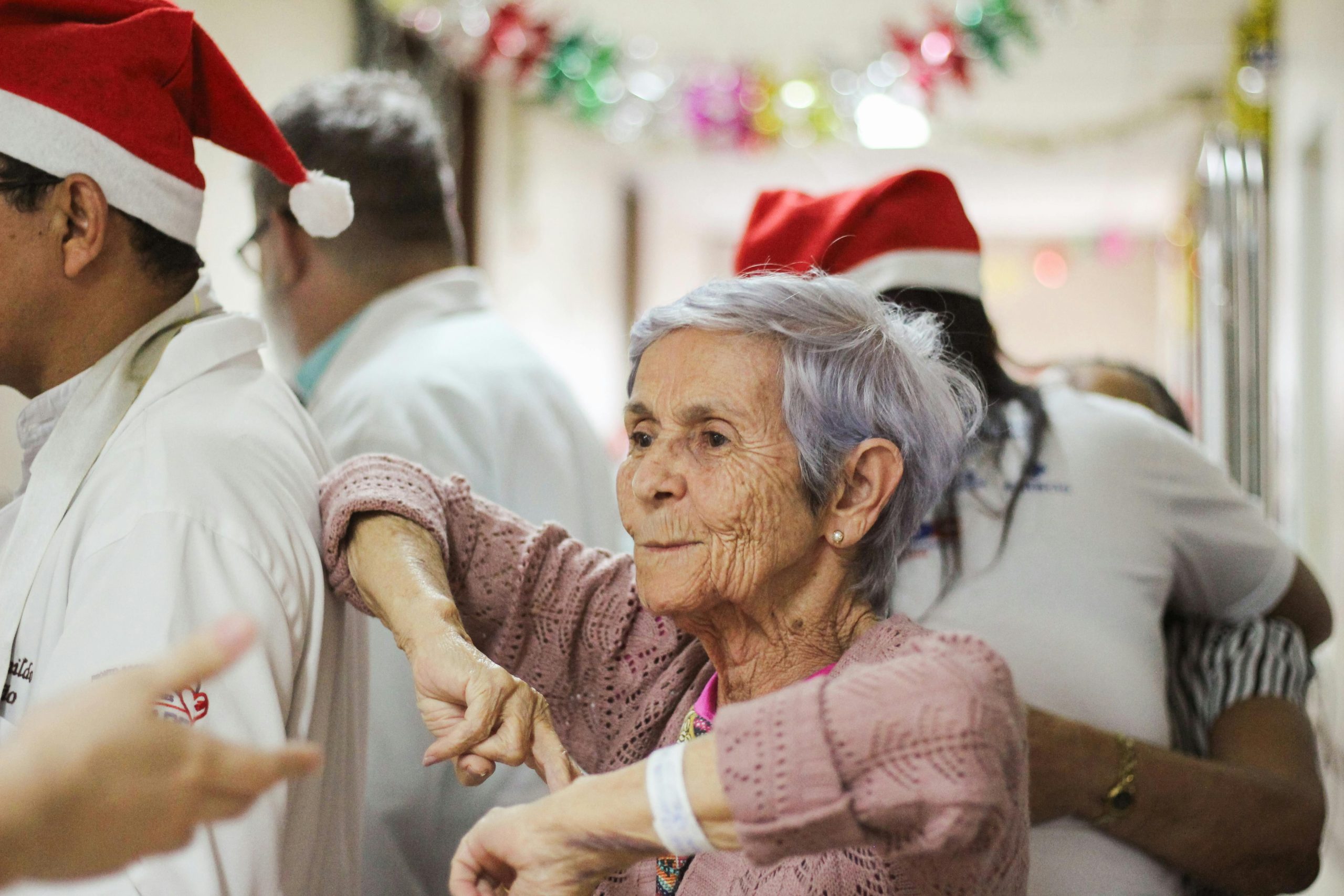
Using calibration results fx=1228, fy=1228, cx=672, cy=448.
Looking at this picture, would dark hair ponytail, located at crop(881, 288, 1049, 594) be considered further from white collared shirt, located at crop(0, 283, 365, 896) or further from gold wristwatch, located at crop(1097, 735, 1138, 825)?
white collared shirt, located at crop(0, 283, 365, 896)

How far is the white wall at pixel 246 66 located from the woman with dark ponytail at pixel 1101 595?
65.3 inches

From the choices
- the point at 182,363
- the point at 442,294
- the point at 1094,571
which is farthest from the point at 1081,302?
the point at 182,363

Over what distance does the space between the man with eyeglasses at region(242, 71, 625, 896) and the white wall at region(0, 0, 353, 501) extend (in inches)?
25.8

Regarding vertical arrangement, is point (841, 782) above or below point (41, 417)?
below

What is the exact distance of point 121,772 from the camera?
0.70 metres

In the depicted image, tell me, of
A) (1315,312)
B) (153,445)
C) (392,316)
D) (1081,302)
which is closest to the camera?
(153,445)

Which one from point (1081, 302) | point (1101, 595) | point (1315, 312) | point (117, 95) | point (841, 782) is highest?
point (117, 95)

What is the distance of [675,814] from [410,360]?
133 cm

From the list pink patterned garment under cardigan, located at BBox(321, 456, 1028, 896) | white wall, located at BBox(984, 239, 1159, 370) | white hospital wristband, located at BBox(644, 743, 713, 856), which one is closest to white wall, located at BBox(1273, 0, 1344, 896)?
pink patterned garment under cardigan, located at BBox(321, 456, 1028, 896)

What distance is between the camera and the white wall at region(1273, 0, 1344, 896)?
330 cm

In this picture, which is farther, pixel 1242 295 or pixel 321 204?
pixel 1242 295

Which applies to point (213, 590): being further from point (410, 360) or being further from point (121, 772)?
point (410, 360)

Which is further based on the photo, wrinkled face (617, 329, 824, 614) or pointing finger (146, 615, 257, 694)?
wrinkled face (617, 329, 824, 614)

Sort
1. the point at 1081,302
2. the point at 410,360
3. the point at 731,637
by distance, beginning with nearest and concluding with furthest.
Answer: the point at 731,637, the point at 410,360, the point at 1081,302
